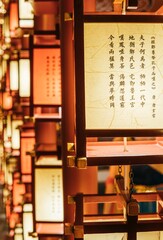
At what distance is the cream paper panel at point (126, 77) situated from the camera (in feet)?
11.2

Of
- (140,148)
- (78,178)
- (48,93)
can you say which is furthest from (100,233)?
(48,93)

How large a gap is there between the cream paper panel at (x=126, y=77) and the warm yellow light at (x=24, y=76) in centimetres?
360

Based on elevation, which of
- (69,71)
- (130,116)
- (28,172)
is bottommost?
(28,172)

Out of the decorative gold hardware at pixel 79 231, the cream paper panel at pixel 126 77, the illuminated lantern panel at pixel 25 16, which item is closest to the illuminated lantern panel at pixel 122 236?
the decorative gold hardware at pixel 79 231

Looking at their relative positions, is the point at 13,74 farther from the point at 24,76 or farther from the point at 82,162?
the point at 82,162

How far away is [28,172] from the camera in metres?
8.30

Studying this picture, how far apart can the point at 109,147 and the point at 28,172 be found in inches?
175

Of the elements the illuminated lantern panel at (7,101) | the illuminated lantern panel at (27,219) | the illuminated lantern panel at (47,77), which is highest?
the illuminated lantern panel at (47,77)

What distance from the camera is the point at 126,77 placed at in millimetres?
3453

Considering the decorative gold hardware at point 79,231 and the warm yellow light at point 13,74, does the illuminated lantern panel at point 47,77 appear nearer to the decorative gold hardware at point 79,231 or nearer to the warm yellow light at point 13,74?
the warm yellow light at point 13,74

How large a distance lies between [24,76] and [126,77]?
367 centimetres

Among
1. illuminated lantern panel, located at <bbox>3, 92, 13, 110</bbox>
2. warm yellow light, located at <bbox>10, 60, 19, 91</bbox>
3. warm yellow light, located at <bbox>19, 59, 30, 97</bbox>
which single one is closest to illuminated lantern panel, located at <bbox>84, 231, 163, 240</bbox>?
warm yellow light, located at <bbox>19, 59, 30, 97</bbox>

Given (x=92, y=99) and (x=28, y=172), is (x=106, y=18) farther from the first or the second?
(x=28, y=172)

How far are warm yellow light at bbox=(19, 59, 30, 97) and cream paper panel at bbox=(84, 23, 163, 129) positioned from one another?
360cm
